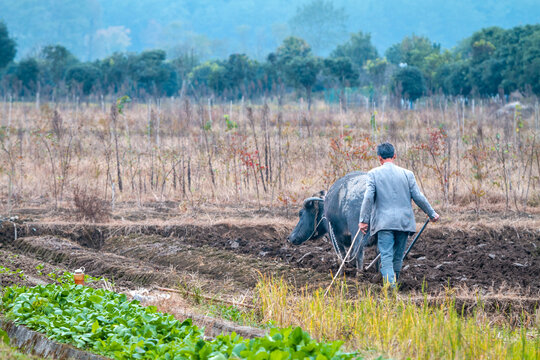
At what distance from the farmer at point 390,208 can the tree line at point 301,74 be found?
76.2 ft

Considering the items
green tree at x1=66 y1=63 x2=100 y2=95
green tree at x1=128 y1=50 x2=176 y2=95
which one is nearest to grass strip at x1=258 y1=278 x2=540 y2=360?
green tree at x1=66 y1=63 x2=100 y2=95

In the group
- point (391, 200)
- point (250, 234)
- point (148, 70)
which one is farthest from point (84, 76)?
point (391, 200)

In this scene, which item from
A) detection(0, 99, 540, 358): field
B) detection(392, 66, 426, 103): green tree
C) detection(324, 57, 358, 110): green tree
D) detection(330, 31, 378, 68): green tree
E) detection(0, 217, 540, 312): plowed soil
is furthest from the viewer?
detection(330, 31, 378, 68): green tree

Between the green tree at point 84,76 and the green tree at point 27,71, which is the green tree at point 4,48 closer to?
the green tree at point 27,71

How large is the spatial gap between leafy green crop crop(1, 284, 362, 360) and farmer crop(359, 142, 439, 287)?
2797 mm

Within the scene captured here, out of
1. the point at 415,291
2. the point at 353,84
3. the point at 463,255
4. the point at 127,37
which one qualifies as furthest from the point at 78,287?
the point at 127,37

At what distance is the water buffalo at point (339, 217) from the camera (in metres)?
9.10

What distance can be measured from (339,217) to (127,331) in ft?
15.0

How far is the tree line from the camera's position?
114 ft

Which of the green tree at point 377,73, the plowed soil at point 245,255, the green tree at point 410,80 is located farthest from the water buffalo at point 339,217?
the green tree at point 377,73

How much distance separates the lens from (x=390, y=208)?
791 centimetres

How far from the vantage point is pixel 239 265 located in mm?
9453

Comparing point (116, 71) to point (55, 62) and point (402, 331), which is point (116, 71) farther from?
point (402, 331)

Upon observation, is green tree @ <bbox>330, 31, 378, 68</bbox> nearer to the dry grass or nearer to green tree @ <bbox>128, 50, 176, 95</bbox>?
green tree @ <bbox>128, 50, 176, 95</bbox>
